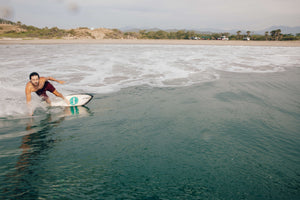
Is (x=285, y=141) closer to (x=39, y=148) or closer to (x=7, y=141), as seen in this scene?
(x=39, y=148)

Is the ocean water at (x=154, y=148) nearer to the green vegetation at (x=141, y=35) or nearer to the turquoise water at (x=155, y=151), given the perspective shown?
the turquoise water at (x=155, y=151)

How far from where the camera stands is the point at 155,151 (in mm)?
4691

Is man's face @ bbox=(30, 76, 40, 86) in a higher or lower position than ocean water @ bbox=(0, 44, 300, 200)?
higher

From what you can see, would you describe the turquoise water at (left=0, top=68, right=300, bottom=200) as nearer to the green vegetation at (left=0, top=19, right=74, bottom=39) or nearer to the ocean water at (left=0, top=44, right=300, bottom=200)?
the ocean water at (left=0, top=44, right=300, bottom=200)

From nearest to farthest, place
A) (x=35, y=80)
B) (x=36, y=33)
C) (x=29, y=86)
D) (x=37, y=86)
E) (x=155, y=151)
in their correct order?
(x=155, y=151) → (x=35, y=80) → (x=29, y=86) → (x=37, y=86) → (x=36, y=33)

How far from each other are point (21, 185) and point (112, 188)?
1856 millimetres

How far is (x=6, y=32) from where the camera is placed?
199 ft

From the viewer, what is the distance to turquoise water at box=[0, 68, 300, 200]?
11.4 ft

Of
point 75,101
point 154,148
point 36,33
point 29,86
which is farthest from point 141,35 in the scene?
point 154,148

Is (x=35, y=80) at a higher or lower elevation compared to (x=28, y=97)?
higher

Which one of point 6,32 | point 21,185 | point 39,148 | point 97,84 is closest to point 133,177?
point 21,185

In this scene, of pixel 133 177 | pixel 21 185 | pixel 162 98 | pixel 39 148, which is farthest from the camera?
pixel 162 98

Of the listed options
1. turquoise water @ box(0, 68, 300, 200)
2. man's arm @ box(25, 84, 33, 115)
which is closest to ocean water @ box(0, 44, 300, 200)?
turquoise water @ box(0, 68, 300, 200)

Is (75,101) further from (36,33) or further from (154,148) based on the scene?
(36,33)
